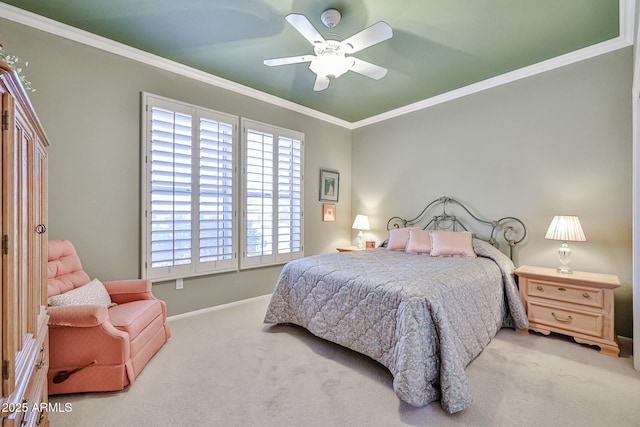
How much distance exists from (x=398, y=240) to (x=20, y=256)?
3585 millimetres

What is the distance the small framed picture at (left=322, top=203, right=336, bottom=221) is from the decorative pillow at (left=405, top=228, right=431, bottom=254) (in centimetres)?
158

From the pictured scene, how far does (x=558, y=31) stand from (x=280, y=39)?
8.46 feet

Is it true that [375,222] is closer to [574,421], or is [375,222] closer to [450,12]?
[450,12]

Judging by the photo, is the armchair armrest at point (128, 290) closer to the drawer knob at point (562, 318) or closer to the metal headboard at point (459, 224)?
the metal headboard at point (459, 224)

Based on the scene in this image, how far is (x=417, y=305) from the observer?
1.91 metres

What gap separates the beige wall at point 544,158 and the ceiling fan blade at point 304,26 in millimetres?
2596

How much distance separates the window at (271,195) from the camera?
3.89m

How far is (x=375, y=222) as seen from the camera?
196 inches

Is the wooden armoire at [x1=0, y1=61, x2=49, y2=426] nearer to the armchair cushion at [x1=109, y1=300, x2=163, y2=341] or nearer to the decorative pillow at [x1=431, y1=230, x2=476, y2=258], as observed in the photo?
the armchair cushion at [x1=109, y1=300, x2=163, y2=341]

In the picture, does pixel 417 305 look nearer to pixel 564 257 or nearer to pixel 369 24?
pixel 564 257

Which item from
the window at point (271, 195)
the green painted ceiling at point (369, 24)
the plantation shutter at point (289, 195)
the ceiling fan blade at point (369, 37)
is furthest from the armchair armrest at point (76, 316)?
the ceiling fan blade at point (369, 37)

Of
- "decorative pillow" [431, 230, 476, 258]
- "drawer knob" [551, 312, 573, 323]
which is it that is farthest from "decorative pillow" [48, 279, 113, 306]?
"drawer knob" [551, 312, 573, 323]

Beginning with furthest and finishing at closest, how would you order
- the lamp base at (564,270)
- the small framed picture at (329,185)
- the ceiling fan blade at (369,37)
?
the small framed picture at (329,185)
the lamp base at (564,270)
the ceiling fan blade at (369,37)

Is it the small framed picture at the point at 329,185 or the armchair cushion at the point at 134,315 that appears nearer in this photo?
the armchair cushion at the point at 134,315
